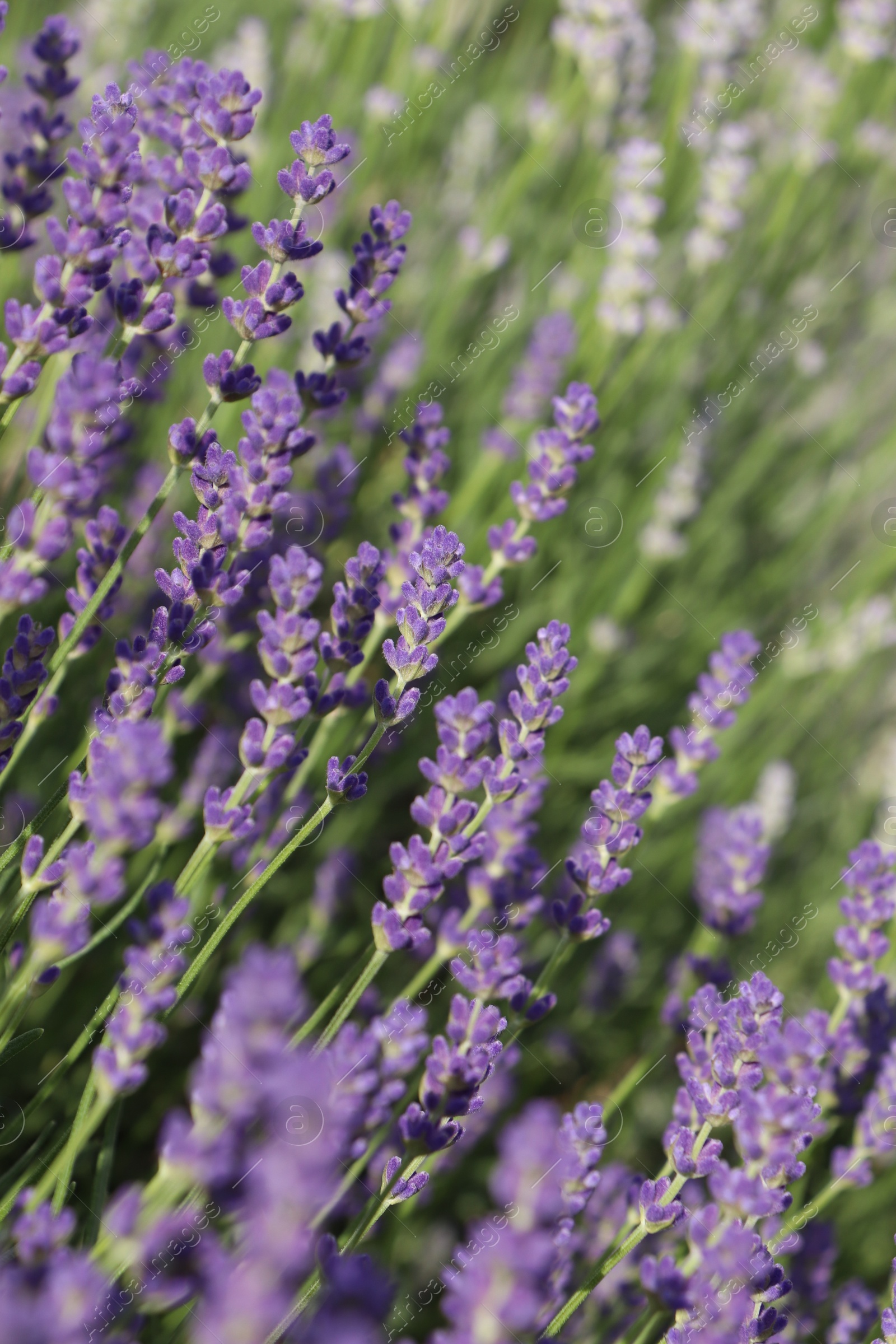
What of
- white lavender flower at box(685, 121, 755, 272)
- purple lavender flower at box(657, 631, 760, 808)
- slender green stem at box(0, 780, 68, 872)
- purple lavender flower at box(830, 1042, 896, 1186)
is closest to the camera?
slender green stem at box(0, 780, 68, 872)

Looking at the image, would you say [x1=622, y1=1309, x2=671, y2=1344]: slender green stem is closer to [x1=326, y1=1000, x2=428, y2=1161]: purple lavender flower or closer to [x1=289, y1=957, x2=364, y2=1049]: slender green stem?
[x1=326, y1=1000, x2=428, y2=1161]: purple lavender flower

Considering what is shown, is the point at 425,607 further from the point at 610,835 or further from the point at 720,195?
the point at 720,195

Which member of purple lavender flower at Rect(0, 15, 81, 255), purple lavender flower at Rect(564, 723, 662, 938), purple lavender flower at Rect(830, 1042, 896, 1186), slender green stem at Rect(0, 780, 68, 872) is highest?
purple lavender flower at Rect(0, 15, 81, 255)

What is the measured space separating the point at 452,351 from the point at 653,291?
50 centimetres

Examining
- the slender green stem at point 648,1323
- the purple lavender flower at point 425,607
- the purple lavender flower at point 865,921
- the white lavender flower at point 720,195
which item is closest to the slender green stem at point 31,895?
the purple lavender flower at point 425,607

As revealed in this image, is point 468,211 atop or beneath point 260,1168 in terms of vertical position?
beneath

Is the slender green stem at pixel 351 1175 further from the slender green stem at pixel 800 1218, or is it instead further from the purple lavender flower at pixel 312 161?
the purple lavender flower at pixel 312 161

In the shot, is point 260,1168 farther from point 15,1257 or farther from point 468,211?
point 468,211

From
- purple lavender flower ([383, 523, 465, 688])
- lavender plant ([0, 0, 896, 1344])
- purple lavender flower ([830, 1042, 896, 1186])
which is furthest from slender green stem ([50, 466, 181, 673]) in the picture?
purple lavender flower ([830, 1042, 896, 1186])

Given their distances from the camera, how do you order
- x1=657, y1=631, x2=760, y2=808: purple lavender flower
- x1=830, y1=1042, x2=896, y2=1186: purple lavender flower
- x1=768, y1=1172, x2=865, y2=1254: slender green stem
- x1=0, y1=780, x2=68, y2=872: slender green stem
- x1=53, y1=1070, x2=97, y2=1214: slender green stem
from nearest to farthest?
x1=53, y1=1070, x2=97, y2=1214: slender green stem < x1=0, y1=780, x2=68, y2=872: slender green stem < x1=768, y1=1172, x2=865, y2=1254: slender green stem < x1=830, y1=1042, x2=896, y2=1186: purple lavender flower < x1=657, y1=631, x2=760, y2=808: purple lavender flower

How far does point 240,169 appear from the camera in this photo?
44.6 inches

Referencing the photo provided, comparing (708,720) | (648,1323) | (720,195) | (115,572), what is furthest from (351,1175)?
(720,195)

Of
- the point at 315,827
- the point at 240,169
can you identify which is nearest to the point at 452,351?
the point at 240,169

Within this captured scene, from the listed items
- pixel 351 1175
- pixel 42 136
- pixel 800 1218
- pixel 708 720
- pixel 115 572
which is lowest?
pixel 800 1218
